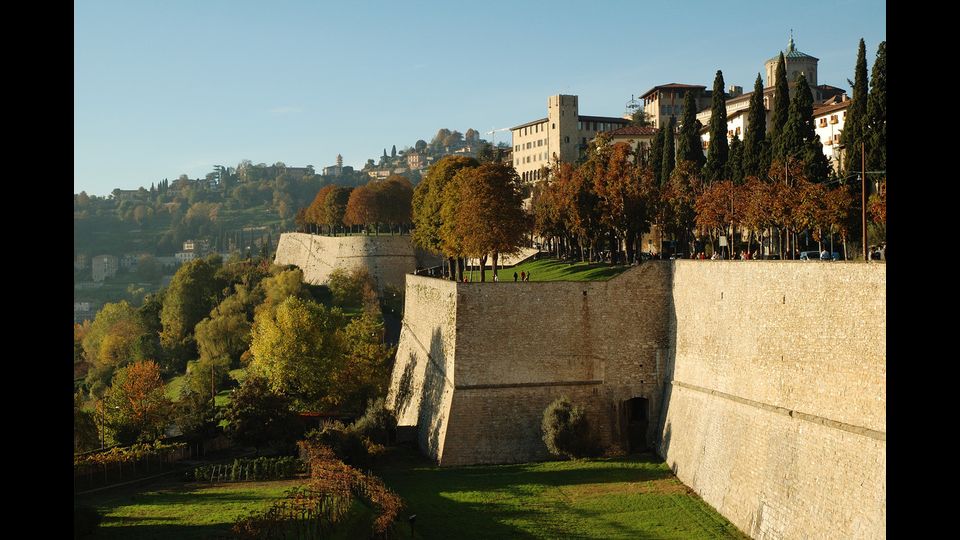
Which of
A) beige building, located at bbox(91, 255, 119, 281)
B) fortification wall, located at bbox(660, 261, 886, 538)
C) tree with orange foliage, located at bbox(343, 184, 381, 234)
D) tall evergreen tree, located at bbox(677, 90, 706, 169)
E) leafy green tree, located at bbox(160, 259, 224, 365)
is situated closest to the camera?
fortification wall, located at bbox(660, 261, 886, 538)

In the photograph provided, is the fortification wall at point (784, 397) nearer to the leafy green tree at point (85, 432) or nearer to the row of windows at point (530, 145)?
the leafy green tree at point (85, 432)

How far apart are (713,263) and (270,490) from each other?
15646 millimetres

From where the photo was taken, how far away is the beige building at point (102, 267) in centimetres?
13050

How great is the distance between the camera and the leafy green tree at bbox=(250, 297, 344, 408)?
40.4 m

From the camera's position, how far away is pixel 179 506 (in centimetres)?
2662

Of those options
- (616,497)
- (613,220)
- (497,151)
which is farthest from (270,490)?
(497,151)

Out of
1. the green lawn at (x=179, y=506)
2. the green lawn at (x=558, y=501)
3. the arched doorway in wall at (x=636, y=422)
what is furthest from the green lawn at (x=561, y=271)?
the green lawn at (x=179, y=506)

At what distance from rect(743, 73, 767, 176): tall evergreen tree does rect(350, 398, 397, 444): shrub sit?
2038cm

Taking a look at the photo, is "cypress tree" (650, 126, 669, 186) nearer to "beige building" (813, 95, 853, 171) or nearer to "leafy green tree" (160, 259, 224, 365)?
"beige building" (813, 95, 853, 171)

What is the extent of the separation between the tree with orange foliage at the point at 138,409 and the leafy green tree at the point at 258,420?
4097 mm

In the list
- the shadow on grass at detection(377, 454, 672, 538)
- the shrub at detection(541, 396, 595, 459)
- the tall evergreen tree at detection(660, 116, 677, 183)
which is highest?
the tall evergreen tree at detection(660, 116, 677, 183)

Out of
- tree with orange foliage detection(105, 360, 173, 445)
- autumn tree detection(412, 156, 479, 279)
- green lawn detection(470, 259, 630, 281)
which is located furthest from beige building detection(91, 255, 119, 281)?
autumn tree detection(412, 156, 479, 279)

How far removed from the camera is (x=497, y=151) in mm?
101875
